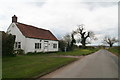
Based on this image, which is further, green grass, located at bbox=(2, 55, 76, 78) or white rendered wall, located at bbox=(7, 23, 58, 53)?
white rendered wall, located at bbox=(7, 23, 58, 53)

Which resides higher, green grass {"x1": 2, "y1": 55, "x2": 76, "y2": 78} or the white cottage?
the white cottage

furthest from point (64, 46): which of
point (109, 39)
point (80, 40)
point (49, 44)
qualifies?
point (109, 39)

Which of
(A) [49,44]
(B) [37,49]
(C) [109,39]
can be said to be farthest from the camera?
(C) [109,39]

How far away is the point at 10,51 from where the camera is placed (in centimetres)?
2030

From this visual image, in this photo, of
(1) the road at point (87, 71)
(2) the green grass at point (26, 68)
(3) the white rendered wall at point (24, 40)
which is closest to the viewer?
(2) the green grass at point (26, 68)

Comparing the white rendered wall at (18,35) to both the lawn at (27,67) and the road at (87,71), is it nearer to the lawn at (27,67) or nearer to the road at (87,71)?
the lawn at (27,67)

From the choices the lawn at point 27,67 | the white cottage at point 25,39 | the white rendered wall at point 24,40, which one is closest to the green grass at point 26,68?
the lawn at point 27,67

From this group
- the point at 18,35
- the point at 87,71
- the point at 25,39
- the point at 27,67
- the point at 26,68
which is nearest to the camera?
the point at 87,71

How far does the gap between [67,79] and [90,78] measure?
51.6 inches

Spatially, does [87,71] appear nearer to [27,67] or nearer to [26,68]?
[26,68]

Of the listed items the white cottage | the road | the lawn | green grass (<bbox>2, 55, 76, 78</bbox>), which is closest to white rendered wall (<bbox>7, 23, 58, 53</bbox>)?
the white cottage

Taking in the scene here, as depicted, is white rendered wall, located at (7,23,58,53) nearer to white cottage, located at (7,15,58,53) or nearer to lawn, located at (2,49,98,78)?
white cottage, located at (7,15,58,53)

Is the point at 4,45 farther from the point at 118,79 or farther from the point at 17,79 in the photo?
the point at 118,79

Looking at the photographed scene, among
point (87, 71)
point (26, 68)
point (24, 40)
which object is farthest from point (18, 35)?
point (87, 71)
